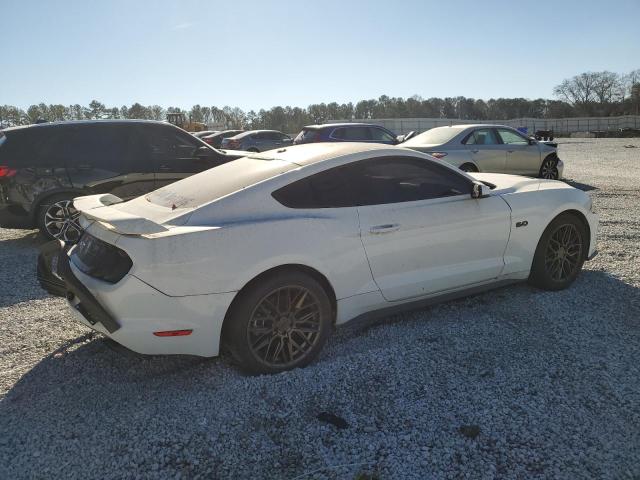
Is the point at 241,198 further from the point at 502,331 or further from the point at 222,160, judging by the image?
the point at 222,160

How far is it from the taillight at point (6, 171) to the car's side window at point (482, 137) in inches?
328

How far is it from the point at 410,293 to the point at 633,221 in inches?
226

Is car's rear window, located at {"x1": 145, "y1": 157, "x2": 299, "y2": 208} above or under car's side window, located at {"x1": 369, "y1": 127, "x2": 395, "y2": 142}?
under

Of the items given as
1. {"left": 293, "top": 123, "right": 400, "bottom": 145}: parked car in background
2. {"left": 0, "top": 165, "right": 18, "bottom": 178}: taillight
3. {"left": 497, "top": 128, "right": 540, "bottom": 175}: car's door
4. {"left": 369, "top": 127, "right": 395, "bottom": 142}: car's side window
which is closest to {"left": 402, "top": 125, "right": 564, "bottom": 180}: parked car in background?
{"left": 497, "top": 128, "right": 540, "bottom": 175}: car's door

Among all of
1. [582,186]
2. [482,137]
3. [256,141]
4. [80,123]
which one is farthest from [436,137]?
[256,141]

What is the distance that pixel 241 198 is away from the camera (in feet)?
10.8

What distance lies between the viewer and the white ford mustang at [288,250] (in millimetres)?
2971

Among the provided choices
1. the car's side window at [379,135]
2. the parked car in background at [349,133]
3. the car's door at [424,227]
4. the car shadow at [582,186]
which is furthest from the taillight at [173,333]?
the car's side window at [379,135]

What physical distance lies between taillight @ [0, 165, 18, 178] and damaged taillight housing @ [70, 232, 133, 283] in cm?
417

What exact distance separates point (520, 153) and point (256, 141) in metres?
12.4

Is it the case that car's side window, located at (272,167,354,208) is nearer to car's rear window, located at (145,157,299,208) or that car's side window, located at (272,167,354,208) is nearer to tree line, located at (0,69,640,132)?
car's rear window, located at (145,157,299,208)

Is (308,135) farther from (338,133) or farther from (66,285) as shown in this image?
(66,285)

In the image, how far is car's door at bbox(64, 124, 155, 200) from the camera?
7145 mm

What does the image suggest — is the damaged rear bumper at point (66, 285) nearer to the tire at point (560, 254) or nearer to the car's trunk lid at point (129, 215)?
the car's trunk lid at point (129, 215)
